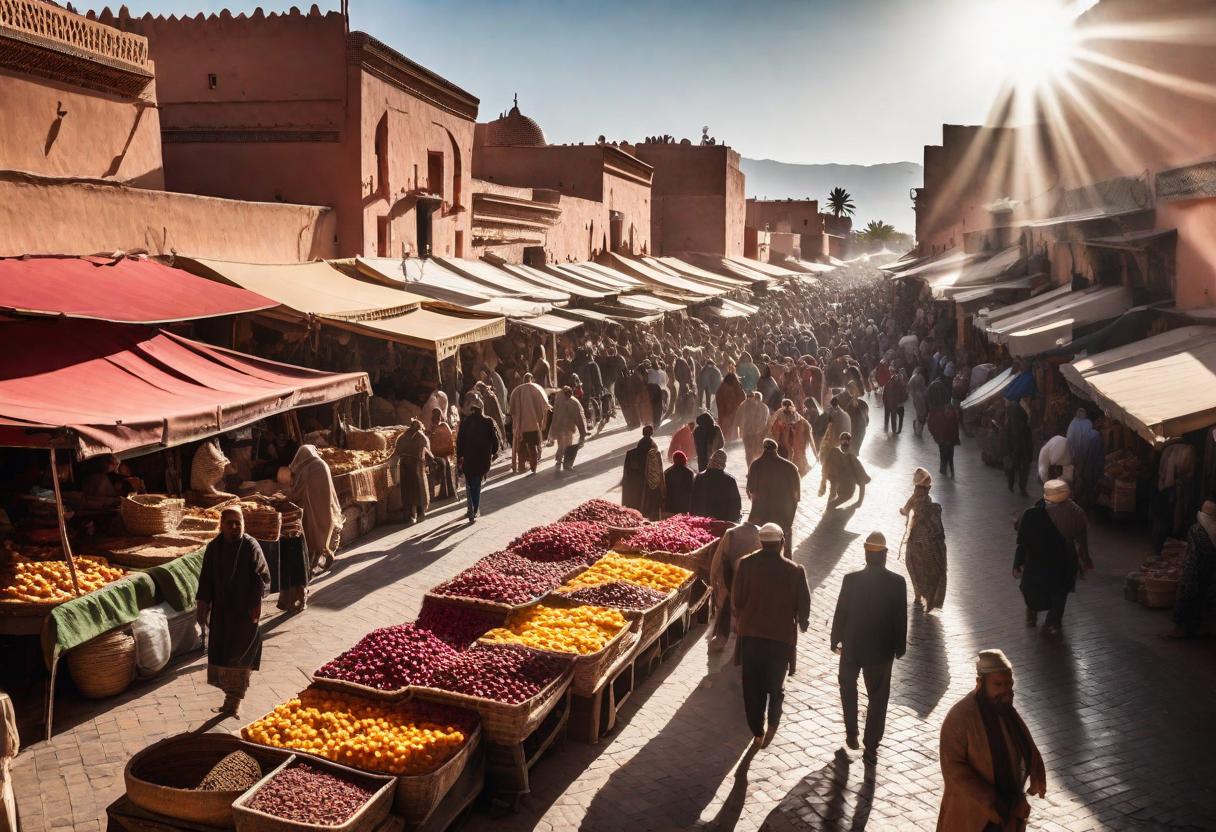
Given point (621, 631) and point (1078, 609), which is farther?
point (1078, 609)

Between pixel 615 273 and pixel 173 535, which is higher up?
pixel 615 273

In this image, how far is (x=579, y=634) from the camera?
714 centimetres

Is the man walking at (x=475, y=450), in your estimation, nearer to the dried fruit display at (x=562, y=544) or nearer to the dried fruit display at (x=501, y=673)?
the dried fruit display at (x=562, y=544)

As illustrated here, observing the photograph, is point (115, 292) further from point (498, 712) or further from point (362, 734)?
point (498, 712)

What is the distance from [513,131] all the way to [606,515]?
29.3 meters

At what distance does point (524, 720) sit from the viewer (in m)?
6.09

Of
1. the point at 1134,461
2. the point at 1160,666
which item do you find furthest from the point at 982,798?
the point at 1134,461

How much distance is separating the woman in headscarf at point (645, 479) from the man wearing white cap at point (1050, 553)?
145 inches

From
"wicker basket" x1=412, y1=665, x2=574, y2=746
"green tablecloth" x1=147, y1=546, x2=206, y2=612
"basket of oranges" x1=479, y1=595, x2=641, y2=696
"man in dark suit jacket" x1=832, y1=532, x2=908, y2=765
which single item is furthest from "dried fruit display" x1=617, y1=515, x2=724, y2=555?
"green tablecloth" x1=147, y1=546, x2=206, y2=612

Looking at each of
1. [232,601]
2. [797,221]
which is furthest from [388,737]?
[797,221]

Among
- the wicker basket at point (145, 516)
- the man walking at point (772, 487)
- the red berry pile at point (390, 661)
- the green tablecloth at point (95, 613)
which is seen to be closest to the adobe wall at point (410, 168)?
the wicker basket at point (145, 516)

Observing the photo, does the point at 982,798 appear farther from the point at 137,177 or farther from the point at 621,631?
the point at 137,177

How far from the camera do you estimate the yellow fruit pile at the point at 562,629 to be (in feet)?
22.9

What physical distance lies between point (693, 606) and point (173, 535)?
4494mm
